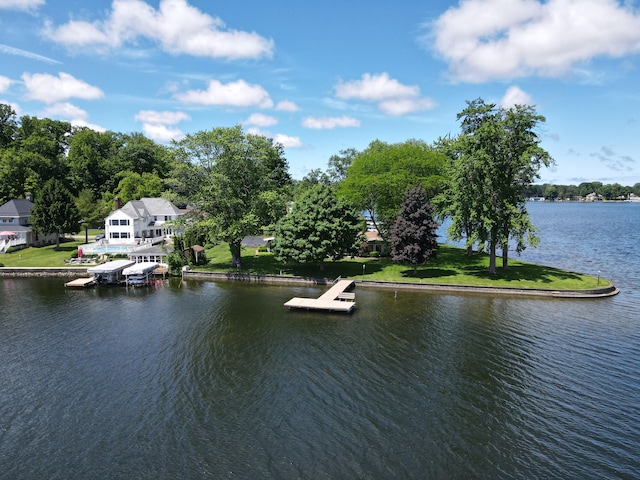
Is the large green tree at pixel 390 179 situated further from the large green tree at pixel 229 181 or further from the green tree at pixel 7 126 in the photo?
the green tree at pixel 7 126

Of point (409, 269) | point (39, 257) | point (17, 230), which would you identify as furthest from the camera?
point (17, 230)

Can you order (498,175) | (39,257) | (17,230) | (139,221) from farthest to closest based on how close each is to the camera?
(139,221) < (17,230) < (39,257) < (498,175)

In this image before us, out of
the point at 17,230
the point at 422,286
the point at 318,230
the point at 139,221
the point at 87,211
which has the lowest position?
the point at 422,286

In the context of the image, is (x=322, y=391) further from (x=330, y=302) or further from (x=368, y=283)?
(x=368, y=283)

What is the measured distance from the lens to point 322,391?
25.3 m

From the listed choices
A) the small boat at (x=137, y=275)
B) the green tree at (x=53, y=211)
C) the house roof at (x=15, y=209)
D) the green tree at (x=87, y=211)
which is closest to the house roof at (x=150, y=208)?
the green tree at (x=87, y=211)

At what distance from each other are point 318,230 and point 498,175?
2276 centimetres

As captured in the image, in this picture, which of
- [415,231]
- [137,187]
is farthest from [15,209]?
[415,231]

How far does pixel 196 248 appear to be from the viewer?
2452 inches

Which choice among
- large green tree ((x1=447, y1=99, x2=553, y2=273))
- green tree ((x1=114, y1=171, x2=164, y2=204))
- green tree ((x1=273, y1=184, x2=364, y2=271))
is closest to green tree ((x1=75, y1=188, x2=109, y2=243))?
green tree ((x1=114, y1=171, x2=164, y2=204))

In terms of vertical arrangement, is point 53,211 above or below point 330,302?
above

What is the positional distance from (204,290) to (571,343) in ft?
127

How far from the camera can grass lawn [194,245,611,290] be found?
4909cm

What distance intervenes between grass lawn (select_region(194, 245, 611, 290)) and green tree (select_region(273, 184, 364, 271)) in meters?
3.94
